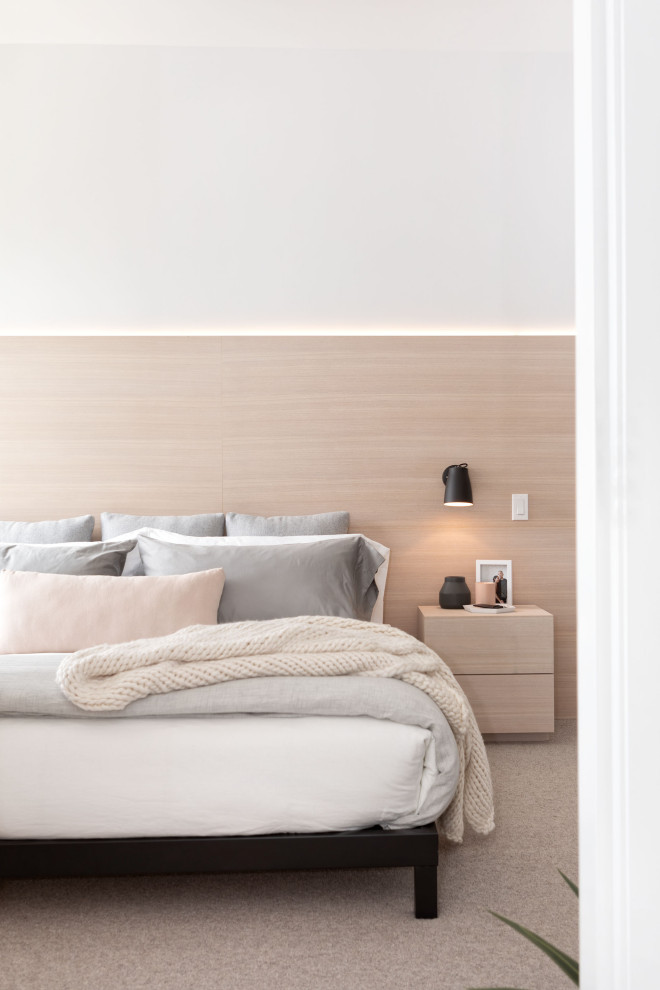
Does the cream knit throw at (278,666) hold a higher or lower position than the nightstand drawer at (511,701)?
higher

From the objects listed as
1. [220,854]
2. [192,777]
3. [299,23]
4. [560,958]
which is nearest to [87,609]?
[192,777]

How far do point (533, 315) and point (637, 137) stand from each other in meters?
3.35

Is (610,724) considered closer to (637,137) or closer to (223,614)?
(637,137)

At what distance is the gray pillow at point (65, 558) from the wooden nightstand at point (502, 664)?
1.34 metres

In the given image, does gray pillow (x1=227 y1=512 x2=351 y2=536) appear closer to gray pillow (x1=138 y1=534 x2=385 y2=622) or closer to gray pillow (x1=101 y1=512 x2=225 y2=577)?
gray pillow (x1=101 y1=512 x2=225 y2=577)

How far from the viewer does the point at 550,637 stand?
3.37 m

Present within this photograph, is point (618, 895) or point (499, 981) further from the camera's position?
point (499, 981)

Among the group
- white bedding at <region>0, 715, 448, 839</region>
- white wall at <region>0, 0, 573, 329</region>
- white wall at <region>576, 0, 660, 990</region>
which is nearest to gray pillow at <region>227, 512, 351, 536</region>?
white wall at <region>0, 0, 573, 329</region>

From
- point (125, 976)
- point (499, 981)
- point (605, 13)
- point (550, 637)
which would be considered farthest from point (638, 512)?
point (550, 637)

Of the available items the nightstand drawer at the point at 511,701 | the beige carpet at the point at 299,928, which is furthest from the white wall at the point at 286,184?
the beige carpet at the point at 299,928

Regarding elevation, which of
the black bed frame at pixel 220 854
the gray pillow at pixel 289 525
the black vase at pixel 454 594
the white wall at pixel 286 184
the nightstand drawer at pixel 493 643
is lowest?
the black bed frame at pixel 220 854

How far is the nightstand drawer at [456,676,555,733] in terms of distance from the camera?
3.36m

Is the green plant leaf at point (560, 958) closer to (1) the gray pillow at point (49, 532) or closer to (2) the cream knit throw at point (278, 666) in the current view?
(2) the cream knit throw at point (278, 666)

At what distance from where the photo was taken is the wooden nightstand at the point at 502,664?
3.36m
